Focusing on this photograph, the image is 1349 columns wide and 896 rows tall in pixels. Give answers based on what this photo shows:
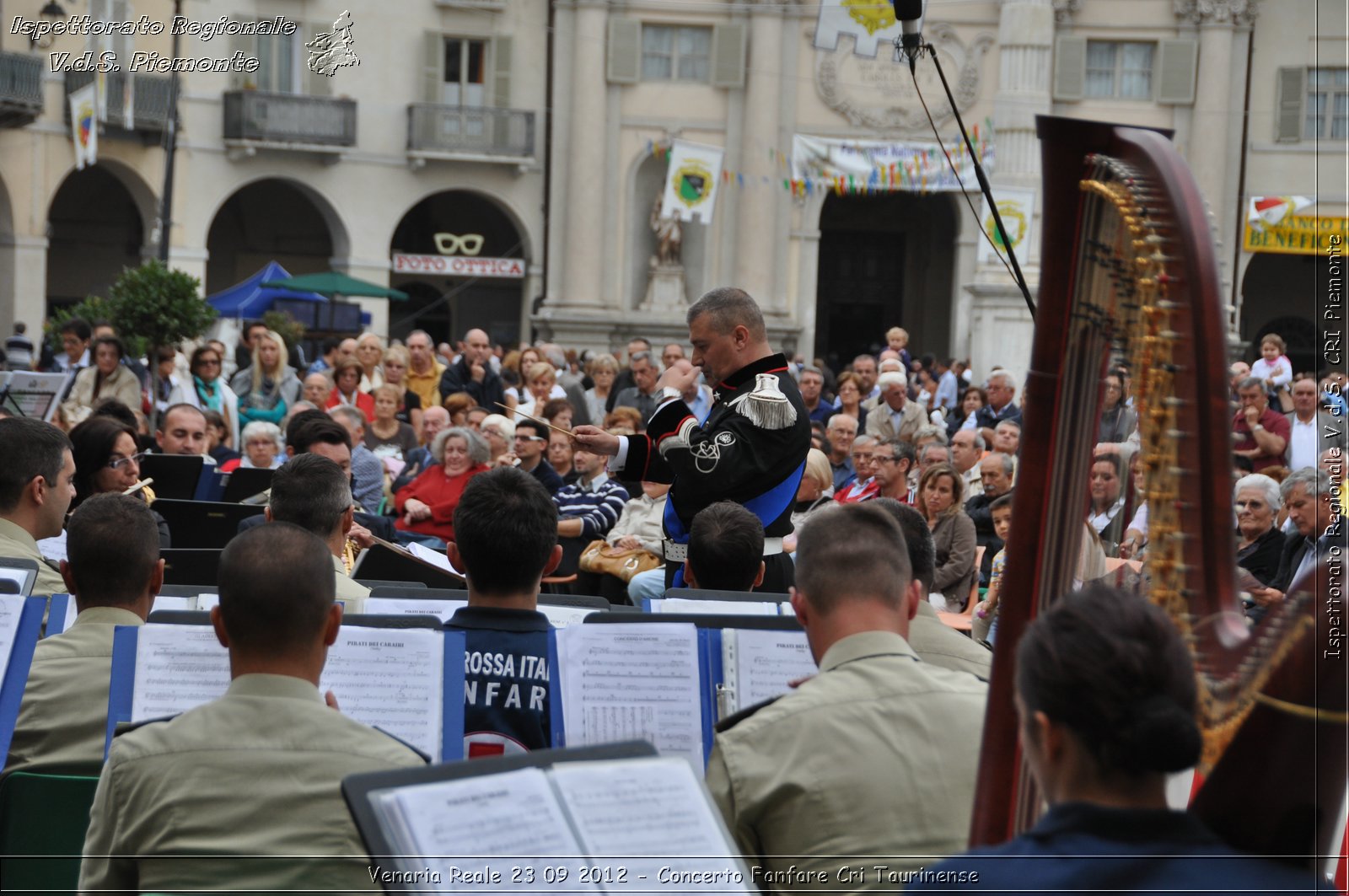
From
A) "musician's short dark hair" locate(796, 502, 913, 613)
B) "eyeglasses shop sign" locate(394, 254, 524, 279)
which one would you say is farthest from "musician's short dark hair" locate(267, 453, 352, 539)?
"eyeglasses shop sign" locate(394, 254, 524, 279)

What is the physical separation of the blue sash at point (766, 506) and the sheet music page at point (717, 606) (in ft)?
4.22

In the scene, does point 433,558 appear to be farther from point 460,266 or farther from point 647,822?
point 460,266

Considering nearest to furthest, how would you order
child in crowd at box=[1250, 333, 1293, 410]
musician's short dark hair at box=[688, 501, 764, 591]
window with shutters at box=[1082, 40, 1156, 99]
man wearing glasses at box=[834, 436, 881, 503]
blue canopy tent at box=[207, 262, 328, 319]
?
musician's short dark hair at box=[688, 501, 764, 591], man wearing glasses at box=[834, 436, 881, 503], child in crowd at box=[1250, 333, 1293, 410], blue canopy tent at box=[207, 262, 328, 319], window with shutters at box=[1082, 40, 1156, 99]

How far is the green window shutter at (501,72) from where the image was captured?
2838 centimetres

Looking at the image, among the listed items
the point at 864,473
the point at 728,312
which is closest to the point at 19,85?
the point at 864,473

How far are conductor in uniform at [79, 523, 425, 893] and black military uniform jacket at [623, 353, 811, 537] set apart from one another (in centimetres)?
295

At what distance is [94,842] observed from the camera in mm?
2752

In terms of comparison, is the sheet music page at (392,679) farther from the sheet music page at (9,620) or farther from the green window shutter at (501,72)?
the green window shutter at (501,72)

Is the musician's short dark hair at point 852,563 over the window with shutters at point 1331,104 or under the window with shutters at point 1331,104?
under

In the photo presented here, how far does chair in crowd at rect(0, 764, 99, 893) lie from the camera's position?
11.0 feet

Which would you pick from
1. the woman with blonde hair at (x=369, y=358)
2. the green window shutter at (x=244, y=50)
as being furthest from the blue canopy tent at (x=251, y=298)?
the woman with blonde hair at (x=369, y=358)

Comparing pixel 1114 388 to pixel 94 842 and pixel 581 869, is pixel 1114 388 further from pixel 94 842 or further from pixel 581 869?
pixel 94 842

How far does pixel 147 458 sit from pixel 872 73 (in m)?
21.4

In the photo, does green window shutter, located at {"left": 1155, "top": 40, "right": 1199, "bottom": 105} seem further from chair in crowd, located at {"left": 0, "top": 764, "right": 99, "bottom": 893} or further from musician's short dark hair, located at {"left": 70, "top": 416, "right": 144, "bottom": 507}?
chair in crowd, located at {"left": 0, "top": 764, "right": 99, "bottom": 893}
